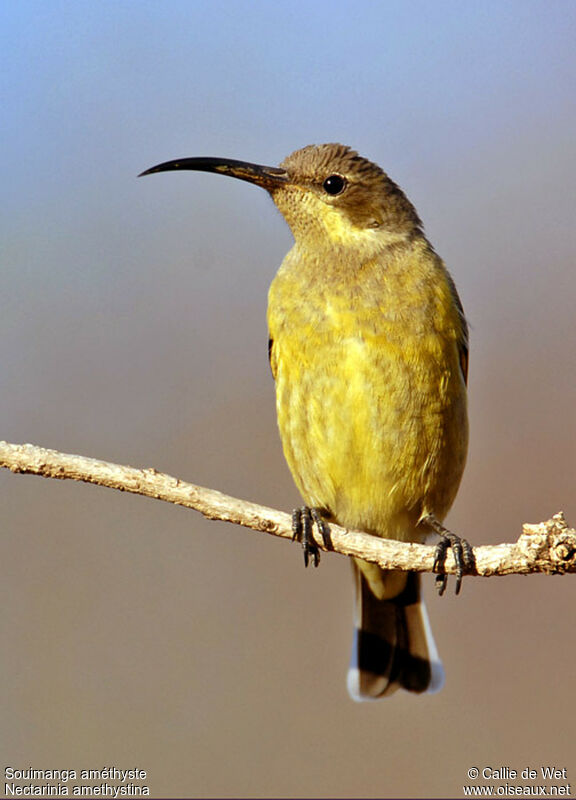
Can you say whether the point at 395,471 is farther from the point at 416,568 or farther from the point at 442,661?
the point at 442,661

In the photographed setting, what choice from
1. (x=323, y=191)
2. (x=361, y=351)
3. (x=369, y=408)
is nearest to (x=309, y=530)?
(x=369, y=408)

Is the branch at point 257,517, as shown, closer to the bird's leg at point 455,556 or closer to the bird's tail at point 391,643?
the bird's leg at point 455,556

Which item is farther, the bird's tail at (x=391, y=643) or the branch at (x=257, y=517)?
the bird's tail at (x=391, y=643)

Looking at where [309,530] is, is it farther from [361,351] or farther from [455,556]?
[361,351]

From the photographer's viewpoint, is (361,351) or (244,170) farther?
(244,170)

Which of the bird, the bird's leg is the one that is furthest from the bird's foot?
the bird's leg

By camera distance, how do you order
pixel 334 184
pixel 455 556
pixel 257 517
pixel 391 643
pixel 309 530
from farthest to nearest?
pixel 391 643
pixel 334 184
pixel 309 530
pixel 455 556
pixel 257 517

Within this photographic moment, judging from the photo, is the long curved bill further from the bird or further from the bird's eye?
the bird's eye

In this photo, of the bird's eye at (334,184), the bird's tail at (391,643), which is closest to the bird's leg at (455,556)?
the bird's tail at (391,643)
